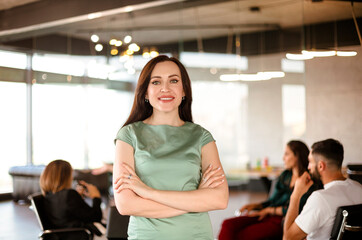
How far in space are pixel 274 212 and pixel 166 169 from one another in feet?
9.09

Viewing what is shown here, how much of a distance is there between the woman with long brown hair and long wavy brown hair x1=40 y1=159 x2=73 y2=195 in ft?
7.28

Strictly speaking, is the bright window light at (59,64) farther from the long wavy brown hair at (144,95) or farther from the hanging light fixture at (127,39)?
the long wavy brown hair at (144,95)

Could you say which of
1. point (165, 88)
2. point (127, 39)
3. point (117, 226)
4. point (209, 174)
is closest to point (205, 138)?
point (209, 174)

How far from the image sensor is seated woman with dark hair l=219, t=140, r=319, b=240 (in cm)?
423

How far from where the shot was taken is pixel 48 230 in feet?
12.9

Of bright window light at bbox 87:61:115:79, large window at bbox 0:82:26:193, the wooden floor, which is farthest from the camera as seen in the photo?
large window at bbox 0:82:26:193

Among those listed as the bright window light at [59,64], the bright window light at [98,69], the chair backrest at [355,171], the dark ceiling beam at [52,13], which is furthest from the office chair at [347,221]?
the bright window light at [59,64]

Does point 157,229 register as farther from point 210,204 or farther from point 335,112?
point 335,112

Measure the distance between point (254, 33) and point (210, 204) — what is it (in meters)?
4.43

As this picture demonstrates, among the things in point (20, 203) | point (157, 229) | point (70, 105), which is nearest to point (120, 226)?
point (157, 229)

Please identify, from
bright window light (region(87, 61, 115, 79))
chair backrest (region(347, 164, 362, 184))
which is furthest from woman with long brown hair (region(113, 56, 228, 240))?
bright window light (region(87, 61, 115, 79))

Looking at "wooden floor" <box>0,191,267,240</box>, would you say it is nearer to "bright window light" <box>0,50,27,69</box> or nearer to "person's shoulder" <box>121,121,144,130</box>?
"bright window light" <box>0,50,27,69</box>

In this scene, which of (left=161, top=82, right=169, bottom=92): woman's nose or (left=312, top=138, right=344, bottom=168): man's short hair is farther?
(left=312, top=138, right=344, bottom=168): man's short hair

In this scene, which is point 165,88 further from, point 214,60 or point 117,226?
point 214,60
